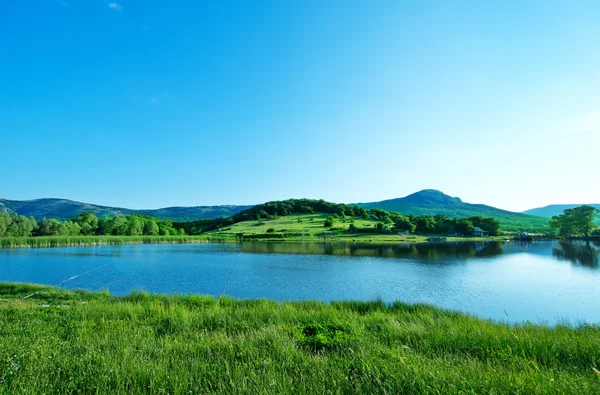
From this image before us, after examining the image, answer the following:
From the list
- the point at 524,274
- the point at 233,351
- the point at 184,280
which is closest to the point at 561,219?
the point at 524,274

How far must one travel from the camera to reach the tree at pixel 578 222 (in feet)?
269

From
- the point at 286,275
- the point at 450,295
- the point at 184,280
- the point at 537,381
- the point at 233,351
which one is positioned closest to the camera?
the point at 537,381

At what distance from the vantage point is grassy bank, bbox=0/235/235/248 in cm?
5425

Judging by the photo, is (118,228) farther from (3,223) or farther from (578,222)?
(578,222)

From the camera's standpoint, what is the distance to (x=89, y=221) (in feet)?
332

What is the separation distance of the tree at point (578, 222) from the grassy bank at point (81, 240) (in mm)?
101204

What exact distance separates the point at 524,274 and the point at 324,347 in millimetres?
33541

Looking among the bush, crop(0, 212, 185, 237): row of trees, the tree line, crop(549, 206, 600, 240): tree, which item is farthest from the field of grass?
the bush

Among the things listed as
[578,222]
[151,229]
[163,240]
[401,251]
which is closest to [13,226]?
[163,240]

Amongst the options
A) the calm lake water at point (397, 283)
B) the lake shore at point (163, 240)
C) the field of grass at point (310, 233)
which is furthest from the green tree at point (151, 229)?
the calm lake water at point (397, 283)

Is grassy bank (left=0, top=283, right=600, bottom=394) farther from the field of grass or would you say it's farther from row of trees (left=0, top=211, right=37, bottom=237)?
row of trees (left=0, top=211, right=37, bottom=237)

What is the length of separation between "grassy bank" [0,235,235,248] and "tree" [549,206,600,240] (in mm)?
101204

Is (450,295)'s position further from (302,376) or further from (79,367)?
(79,367)

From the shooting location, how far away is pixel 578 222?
8344 centimetres
